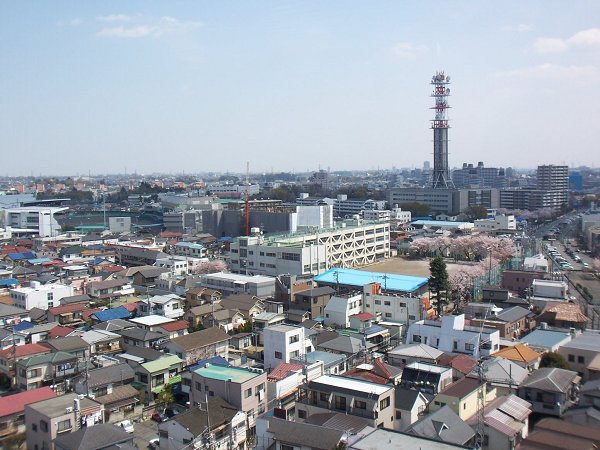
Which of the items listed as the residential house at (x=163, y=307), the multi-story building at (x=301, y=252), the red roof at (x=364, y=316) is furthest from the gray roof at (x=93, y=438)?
the multi-story building at (x=301, y=252)

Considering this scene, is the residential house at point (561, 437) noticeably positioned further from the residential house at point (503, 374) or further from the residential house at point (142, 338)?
the residential house at point (142, 338)

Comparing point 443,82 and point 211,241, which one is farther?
point 443,82

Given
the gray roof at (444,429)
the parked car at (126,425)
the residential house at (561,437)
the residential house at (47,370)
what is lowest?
the parked car at (126,425)

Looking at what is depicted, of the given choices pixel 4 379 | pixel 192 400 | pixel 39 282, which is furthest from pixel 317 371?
pixel 39 282

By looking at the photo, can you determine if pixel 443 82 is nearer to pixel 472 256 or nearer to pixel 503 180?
pixel 472 256

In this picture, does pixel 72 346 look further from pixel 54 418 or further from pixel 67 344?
pixel 54 418

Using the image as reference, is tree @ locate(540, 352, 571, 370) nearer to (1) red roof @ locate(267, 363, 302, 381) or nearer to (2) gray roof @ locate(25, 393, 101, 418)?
(1) red roof @ locate(267, 363, 302, 381)
